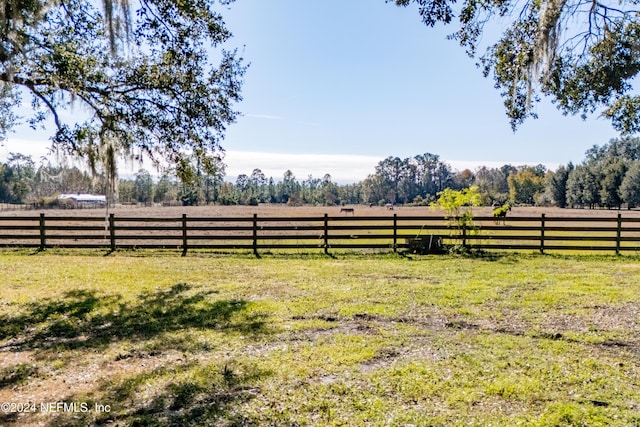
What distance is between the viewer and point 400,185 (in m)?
124

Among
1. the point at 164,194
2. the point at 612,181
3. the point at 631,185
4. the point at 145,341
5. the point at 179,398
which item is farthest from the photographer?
the point at 164,194

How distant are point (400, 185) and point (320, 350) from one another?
403 feet

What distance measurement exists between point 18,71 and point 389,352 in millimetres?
6119

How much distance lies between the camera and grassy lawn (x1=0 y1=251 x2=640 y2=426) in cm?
311

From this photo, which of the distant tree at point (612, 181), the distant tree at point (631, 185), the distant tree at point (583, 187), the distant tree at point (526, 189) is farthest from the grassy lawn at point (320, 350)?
the distant tree at point (526, 189)

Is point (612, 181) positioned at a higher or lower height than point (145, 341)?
higher

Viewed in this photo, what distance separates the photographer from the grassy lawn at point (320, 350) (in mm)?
3105

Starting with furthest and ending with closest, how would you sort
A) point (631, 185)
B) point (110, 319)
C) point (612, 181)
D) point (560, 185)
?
point (560, 185)
point (612, 181)
point (631, 185)
point (110, 319)

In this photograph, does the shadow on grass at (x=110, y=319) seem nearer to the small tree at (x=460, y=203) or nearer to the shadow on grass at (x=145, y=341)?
the shadow on grass at (x=145, y=341)

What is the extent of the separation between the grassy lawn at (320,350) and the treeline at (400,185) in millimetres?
2540

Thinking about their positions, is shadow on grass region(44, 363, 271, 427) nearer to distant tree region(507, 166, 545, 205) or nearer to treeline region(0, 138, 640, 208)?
treeline region(0, 138, 640, 208)

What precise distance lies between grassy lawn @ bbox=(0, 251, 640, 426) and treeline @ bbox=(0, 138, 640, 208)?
8.33 ft

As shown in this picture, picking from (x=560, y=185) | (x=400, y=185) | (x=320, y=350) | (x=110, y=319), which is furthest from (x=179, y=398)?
(x=400, y=185)

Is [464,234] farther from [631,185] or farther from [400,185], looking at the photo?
[400,185]
